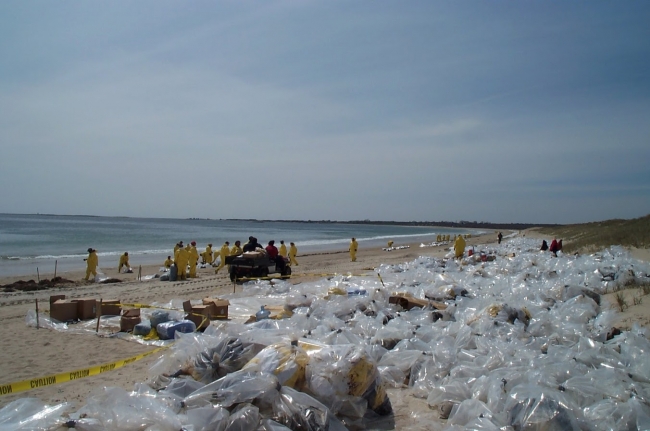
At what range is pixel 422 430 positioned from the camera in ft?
11.8

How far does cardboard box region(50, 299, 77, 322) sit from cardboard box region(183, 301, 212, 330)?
1.99 meters

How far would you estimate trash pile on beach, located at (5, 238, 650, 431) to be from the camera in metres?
3.15

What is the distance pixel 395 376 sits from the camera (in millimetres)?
4496

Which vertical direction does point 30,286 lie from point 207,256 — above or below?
below

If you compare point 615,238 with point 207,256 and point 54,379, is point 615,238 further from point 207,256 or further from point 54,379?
point 54,379

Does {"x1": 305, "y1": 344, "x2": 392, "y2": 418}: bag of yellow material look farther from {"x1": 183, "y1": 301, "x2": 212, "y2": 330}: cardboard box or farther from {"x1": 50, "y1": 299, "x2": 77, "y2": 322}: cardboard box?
{"x1": 50, "y1": 299, "x2": 77, "y2": 322}: cardboard box

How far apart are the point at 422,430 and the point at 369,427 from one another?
1.39 ft

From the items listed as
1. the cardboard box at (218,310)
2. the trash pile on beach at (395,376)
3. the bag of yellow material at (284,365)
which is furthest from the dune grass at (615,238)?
the bag of yellow material at (284,365)

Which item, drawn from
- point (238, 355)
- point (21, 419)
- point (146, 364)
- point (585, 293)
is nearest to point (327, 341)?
point (238, 355)

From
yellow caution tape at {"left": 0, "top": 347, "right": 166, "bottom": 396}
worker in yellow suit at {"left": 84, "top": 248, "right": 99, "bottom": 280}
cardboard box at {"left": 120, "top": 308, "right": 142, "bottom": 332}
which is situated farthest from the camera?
worker in yellow suit at {"left": 84, "top": 248, "right": 99, "bottom": 280}

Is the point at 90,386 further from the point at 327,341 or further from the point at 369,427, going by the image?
the point at 369,427

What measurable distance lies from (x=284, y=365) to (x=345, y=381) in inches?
19.7

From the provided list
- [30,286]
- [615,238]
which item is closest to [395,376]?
[30,286]

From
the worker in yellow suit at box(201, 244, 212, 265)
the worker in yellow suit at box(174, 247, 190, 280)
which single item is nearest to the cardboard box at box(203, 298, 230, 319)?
the worker in yellow suit at box(174, 247, 190, 280)
